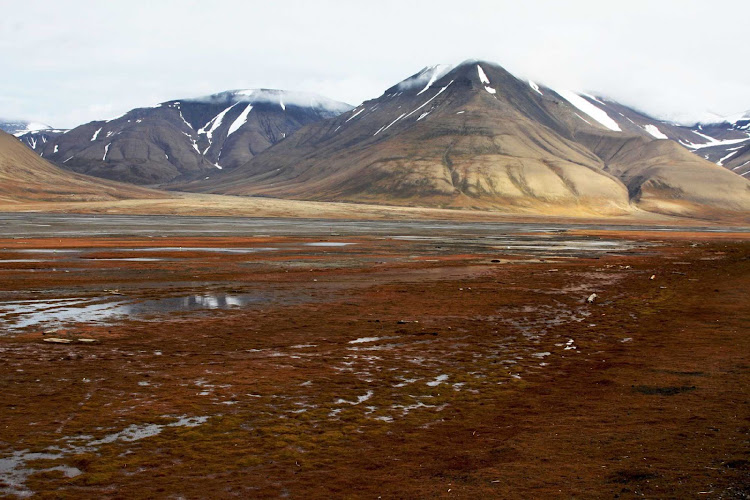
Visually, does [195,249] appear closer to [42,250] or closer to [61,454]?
[42,250]

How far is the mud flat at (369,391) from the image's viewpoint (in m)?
9.20

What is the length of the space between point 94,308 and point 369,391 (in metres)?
14.0

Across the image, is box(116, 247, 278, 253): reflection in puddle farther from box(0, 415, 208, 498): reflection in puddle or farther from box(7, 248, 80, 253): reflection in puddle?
box(0, 415, 208, 498): reflection in puddle

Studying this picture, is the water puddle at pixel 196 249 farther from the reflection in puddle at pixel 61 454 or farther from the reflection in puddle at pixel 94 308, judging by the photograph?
the reflection in puddle at pixel 61 454

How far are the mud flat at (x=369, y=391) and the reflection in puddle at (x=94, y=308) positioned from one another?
11 cm

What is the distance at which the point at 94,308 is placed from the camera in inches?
935

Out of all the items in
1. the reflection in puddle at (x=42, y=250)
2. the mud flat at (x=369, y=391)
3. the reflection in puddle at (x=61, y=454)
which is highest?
the reflection in puddle at (x=42, y=250)

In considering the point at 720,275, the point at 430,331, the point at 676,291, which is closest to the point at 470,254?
the point at 720,275

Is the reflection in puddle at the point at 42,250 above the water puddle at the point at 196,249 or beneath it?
above

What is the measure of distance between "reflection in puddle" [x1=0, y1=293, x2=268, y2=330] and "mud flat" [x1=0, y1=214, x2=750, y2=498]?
111 millimetres

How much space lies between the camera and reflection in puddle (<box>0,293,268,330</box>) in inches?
836

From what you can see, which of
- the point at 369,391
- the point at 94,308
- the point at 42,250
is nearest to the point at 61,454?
the point at 369,391

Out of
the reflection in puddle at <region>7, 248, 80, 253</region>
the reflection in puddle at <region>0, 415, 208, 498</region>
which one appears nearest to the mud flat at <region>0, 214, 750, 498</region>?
the reflection in puddle at <region>0, 415, 208, 498</region>

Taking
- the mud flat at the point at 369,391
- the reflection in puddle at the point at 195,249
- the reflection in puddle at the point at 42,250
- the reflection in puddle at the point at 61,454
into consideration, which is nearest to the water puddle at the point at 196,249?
the reflection in puddle at the point at 195,249
